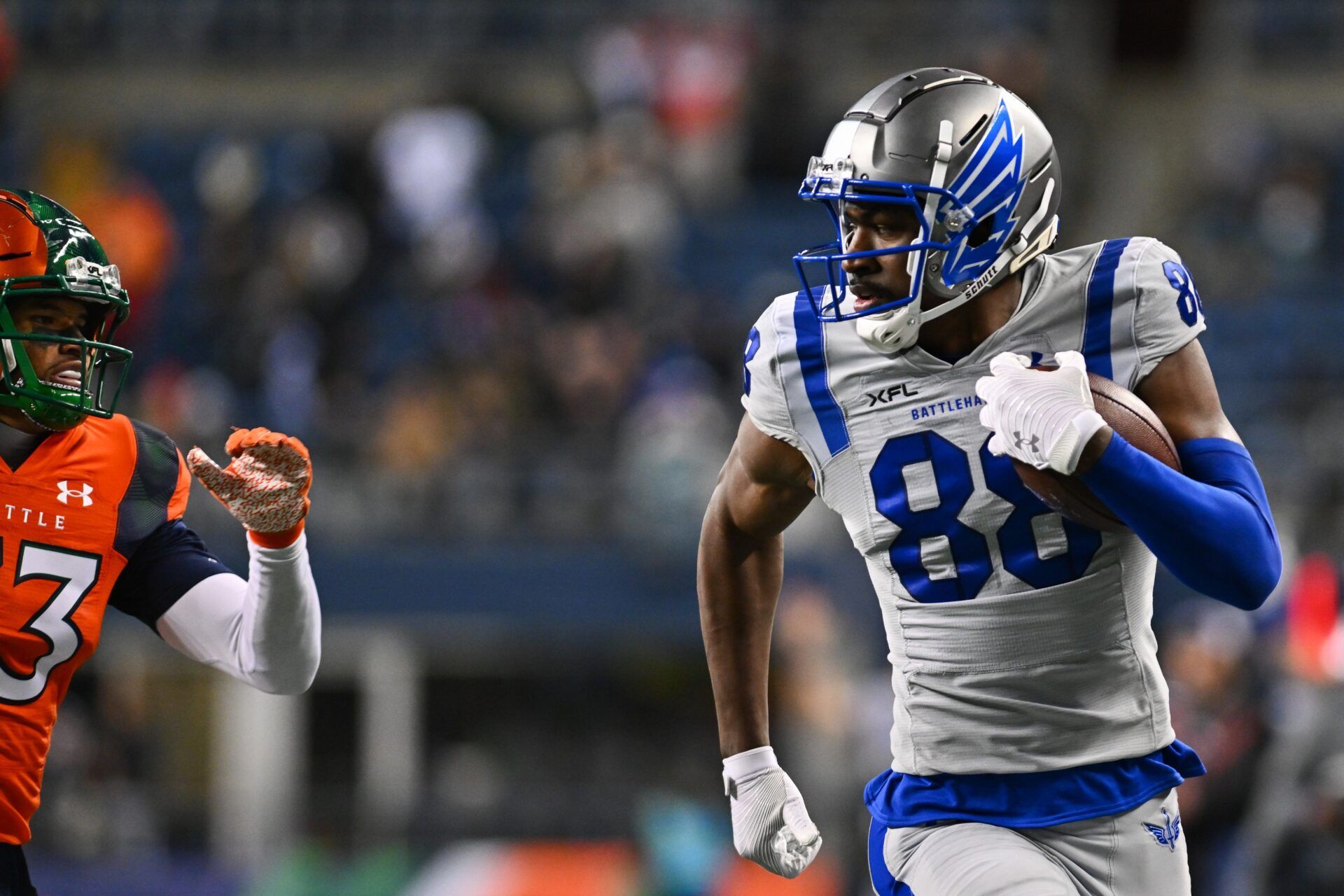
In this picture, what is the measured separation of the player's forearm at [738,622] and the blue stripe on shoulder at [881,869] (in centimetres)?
36

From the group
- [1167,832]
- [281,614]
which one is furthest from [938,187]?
[281,614]

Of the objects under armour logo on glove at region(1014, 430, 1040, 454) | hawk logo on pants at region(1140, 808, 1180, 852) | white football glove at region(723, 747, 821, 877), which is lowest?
white football glove at region(723, 747, 821, 877)

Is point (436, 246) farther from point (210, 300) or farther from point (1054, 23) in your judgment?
point (1054, 23)

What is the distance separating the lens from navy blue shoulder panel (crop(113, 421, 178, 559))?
12.0ft

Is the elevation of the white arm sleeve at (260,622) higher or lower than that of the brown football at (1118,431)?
lower

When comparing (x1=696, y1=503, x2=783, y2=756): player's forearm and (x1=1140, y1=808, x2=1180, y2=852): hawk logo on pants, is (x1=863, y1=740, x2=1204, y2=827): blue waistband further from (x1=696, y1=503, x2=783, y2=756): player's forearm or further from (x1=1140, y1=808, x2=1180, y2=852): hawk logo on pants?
(x1=696, y1=503, x2=783, y2=756): player's forearm

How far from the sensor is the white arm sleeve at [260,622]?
359 cm

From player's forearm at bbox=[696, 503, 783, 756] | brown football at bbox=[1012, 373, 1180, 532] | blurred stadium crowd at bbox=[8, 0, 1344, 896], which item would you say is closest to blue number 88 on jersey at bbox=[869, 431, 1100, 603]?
brown football at bbox=[1012, 373, 1180, 532]

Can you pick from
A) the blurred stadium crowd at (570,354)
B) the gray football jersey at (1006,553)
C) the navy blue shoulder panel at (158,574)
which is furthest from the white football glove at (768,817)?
the blurred stadium crowd at (570,354)

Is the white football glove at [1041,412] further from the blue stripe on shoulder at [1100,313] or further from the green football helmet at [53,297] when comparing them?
the green football helmet at [53,297]

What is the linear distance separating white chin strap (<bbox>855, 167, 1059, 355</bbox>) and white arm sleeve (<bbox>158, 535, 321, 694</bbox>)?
1181 millimetres

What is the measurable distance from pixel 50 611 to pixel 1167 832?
2132mm

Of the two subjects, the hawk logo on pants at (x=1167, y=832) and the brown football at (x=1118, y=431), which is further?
the hawk logo on pants at (x=1167, y=832)

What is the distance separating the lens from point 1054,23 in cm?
1528
